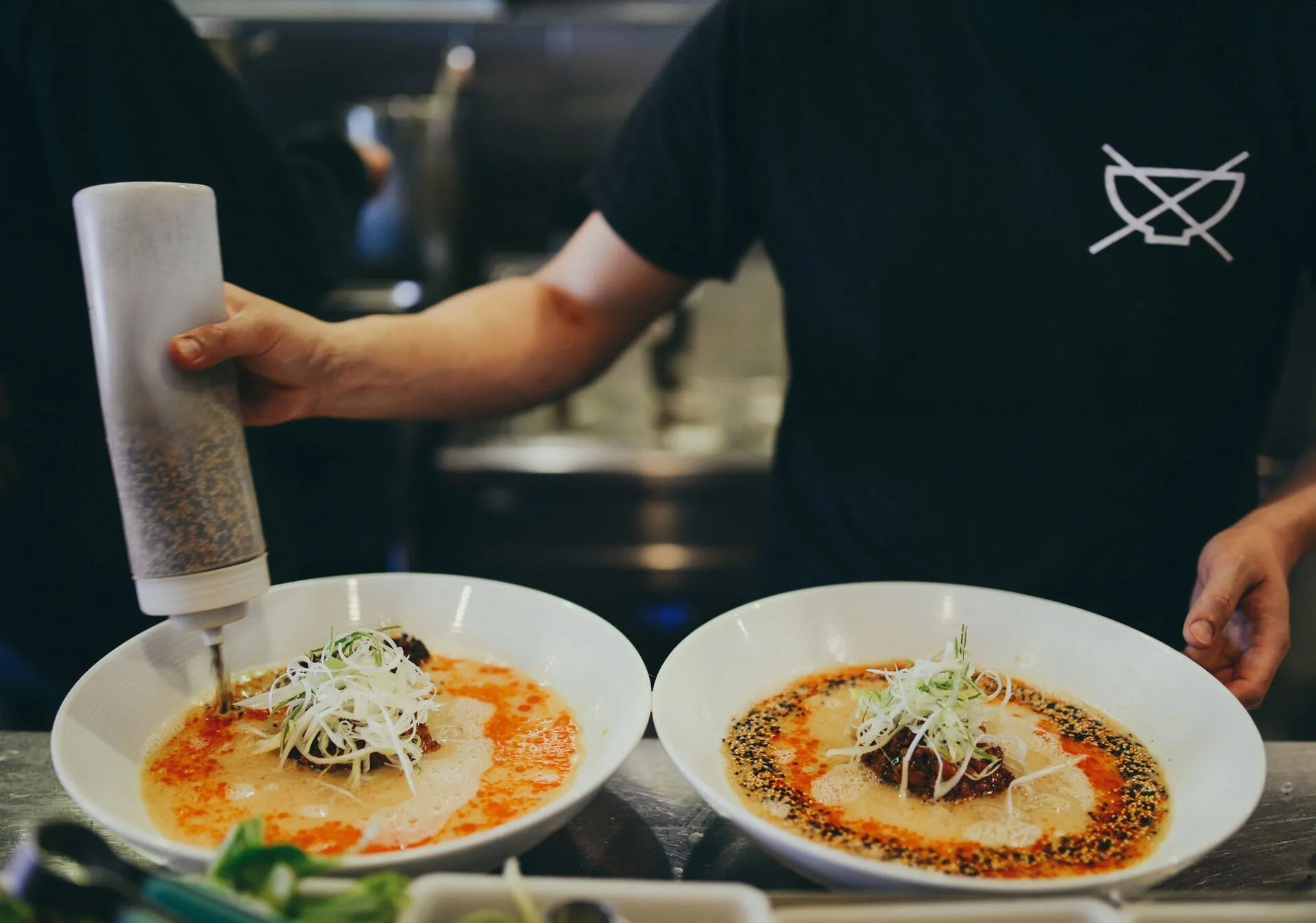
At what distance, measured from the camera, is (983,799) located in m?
1.19

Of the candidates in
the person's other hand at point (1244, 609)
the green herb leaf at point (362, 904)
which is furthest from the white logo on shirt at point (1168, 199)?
the green herb leaf at point (362, 904)

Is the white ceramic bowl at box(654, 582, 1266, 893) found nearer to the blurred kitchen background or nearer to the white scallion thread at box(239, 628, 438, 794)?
the white scallion thread at box(239, 628, 438, 794)

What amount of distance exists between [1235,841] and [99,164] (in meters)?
2.05

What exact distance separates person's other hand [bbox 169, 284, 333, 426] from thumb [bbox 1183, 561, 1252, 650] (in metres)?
1.24

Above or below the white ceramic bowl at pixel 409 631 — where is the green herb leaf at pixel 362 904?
above

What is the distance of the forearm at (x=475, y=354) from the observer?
5.38ft

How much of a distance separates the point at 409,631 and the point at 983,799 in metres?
0.86

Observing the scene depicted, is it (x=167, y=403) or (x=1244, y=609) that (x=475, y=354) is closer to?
(x=167, y=403)

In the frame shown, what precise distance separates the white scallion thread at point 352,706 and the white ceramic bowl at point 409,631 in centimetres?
13

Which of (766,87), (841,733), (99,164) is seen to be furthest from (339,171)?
(841,733)

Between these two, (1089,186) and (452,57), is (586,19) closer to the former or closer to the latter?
(452,57)

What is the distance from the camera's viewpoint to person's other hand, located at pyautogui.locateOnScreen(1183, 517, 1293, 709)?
4.36 feet

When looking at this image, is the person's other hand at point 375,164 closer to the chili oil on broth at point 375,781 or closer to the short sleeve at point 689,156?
the short sleeve at point 689,156

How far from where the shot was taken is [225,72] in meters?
1.95
